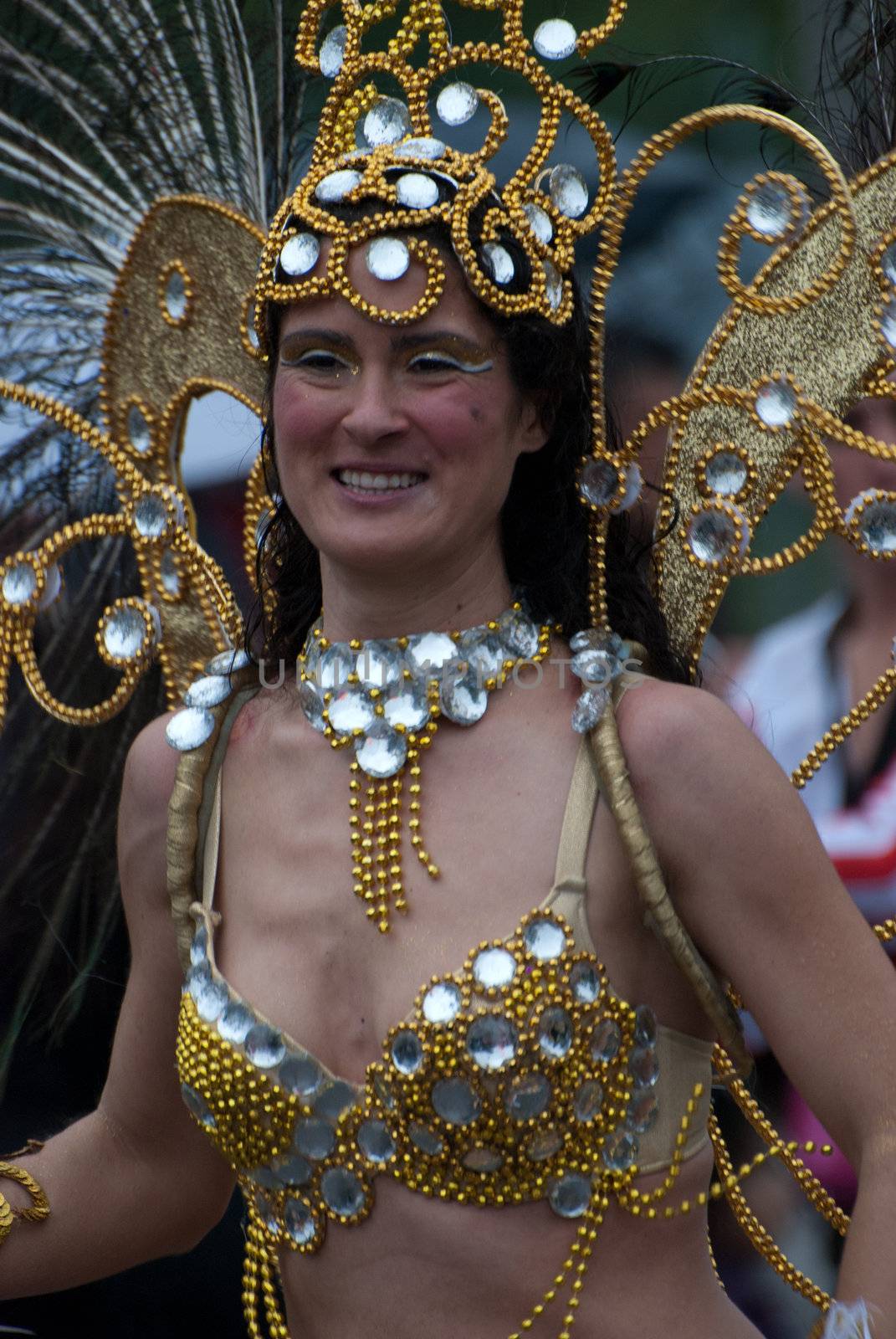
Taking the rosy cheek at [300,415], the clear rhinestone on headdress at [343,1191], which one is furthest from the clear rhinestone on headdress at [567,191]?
the clear rhinestone on headdress at [343,1191]

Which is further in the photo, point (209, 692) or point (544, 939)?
point (209, 692)

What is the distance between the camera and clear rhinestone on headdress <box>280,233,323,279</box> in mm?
1826

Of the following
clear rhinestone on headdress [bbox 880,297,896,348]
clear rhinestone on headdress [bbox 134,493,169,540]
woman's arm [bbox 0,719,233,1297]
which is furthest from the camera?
clear rhinestone on headdress [bbox 134,493,169,540]

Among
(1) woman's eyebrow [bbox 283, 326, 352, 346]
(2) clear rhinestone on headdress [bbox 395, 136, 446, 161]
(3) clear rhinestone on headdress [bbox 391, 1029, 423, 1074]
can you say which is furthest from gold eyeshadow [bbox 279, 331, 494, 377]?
(3) clear rhinestone on headdress [bbox 391, 1029, 423, 1074]

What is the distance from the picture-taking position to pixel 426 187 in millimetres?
1817

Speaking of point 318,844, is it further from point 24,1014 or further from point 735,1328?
point 24,1014

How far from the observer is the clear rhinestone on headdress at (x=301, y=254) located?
1.83m

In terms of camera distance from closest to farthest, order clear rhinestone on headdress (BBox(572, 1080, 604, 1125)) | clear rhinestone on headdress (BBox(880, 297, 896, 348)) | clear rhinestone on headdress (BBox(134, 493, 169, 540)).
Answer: clear rhinestone on headdress (BBox(572, 1080, 604, 1125)) → clear rhinestone on headdress (BBox(880, 297, 896, 348)) → clear rhinestone on headdress (BBox(134, 493, 169, 540))

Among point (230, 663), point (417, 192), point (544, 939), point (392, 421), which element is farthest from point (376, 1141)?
point (417, 192)

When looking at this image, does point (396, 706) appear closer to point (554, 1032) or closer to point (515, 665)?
point (515, 665)

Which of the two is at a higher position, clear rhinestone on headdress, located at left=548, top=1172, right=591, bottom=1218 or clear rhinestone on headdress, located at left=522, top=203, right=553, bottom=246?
clear rhinestone on headdress, located at left=522, top=203, right=553, bottom=246

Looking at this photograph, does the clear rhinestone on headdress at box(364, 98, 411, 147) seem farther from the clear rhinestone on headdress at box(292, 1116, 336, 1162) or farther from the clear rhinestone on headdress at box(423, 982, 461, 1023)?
the clear rhinestone on headdress at box(292, 1116, 336, 1162)

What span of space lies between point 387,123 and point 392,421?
0.41 m

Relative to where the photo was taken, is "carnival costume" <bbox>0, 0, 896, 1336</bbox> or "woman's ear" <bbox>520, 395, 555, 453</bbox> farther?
"woman's ear" <bbox>520, 395, 555, 453</bbox>
